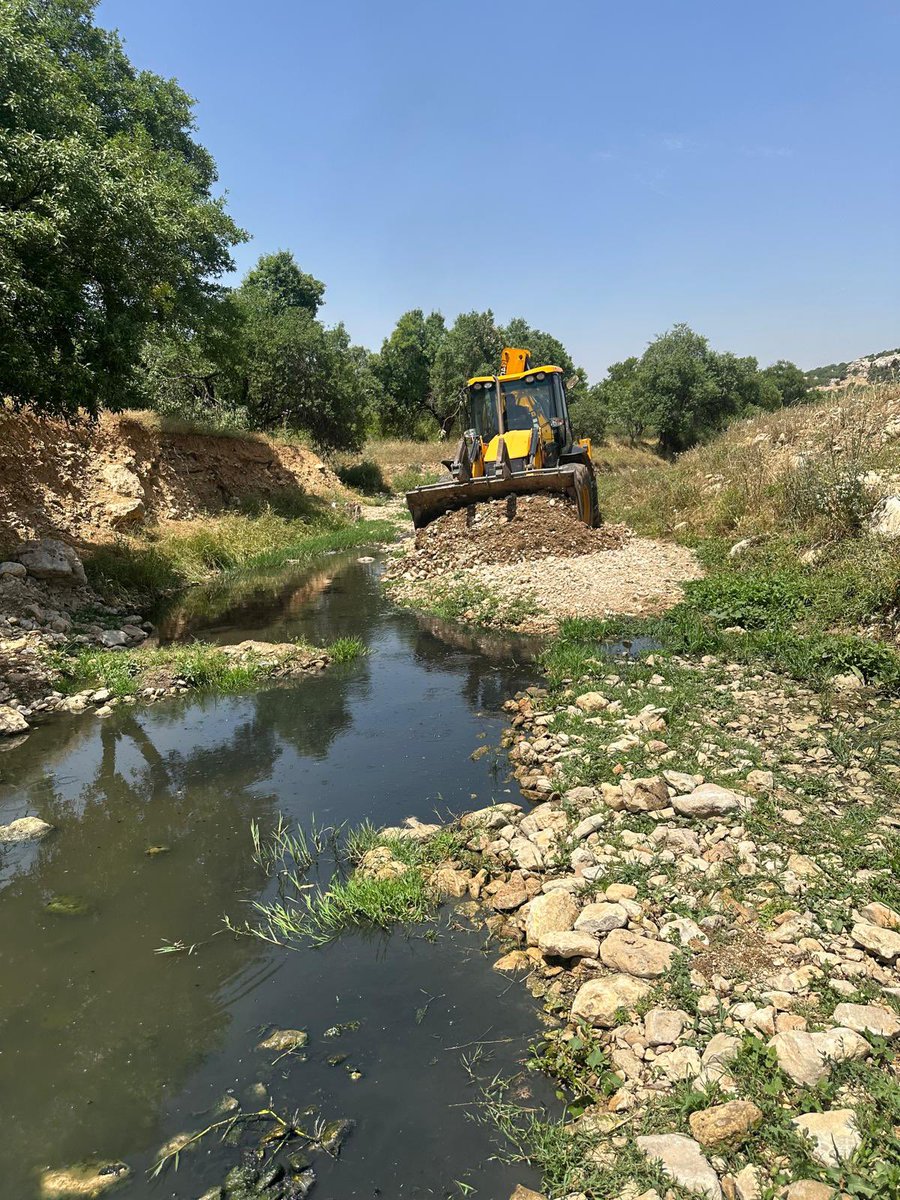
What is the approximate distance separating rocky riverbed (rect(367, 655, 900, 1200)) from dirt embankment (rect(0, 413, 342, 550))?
12385mm

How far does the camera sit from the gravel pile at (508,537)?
13.0 meters

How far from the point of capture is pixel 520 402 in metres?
15.2

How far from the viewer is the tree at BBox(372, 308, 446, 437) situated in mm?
48062

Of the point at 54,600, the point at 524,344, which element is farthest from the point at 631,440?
the point at 54,600

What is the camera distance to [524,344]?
47812 millimetres

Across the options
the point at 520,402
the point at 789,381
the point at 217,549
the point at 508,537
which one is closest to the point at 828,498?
the point at 508,537

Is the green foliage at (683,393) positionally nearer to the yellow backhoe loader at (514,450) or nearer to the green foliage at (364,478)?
the green foliage at (364,478)

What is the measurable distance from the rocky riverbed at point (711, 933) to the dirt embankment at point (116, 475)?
12.4 metres

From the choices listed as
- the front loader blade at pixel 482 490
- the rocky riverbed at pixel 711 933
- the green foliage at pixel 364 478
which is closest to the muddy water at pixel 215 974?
the rocky riverbed at pixel 711 933

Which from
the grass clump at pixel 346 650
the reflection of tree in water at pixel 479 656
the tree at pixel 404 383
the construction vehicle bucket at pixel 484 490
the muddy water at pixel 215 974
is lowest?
the muddy water at pixel 215 974

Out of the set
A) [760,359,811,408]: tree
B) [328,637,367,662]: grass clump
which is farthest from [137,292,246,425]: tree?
[760,359,811,408]: tree

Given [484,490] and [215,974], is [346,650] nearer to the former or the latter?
[484,490]

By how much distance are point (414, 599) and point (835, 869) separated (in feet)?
31.0

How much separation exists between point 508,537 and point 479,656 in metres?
4.05
